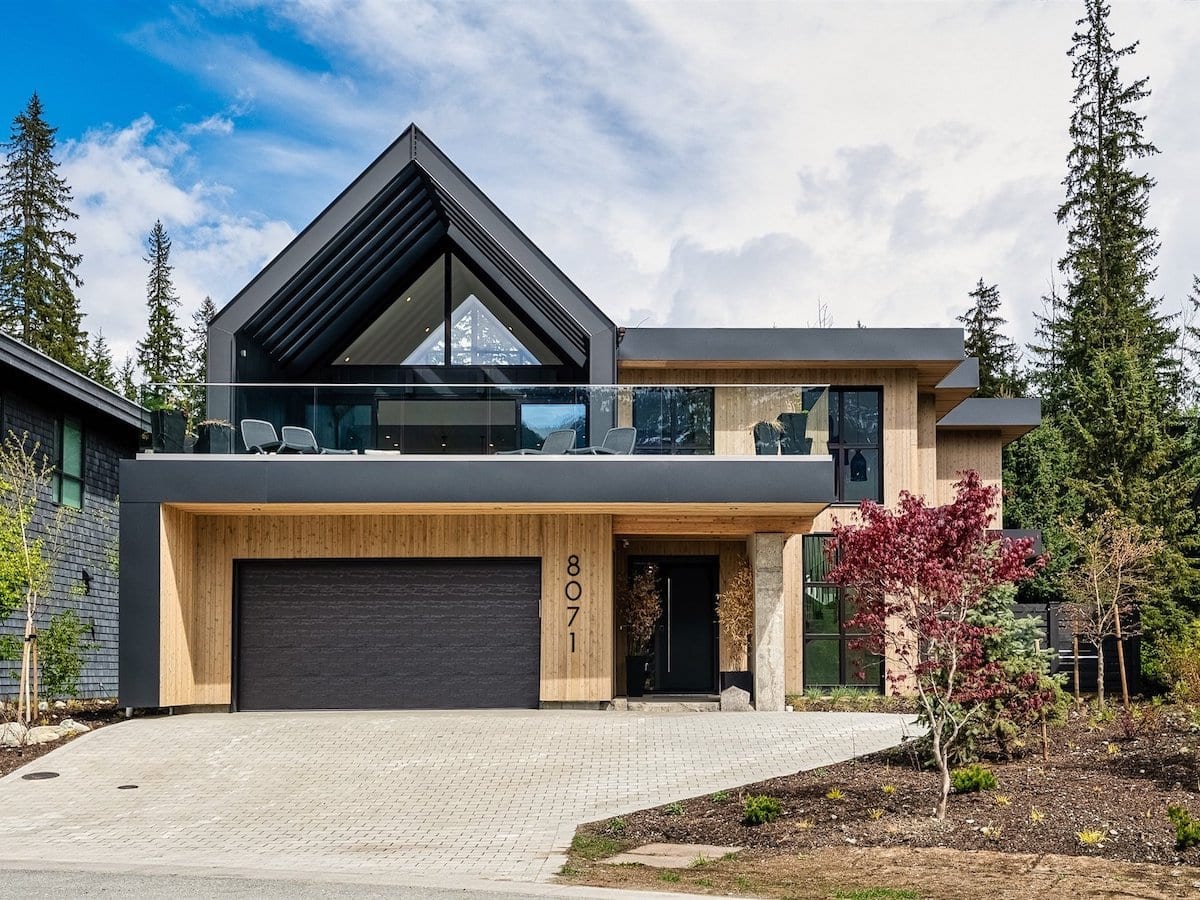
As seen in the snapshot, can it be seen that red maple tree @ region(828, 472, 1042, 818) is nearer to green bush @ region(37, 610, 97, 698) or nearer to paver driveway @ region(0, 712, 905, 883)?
paver driveway @ region(0, 712, 905, 883)

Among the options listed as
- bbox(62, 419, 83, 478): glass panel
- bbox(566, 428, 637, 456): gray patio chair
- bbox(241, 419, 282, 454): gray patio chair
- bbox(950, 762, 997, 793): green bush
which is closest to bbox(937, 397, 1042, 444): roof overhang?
bbox(566, 428, 637, 456): gray patio chair

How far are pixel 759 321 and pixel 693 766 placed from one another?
40.7 m

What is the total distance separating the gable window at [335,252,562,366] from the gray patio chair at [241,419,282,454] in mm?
4384

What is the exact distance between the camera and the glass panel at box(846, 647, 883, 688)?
20.5 metres

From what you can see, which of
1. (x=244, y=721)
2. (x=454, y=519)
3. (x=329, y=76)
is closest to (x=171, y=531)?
(x=244, y=721)

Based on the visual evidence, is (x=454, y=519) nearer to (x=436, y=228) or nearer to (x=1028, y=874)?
(x=436, y=228)

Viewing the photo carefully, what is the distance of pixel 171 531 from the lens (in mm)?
17328

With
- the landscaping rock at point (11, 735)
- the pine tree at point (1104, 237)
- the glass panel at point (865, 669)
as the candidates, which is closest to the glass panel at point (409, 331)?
the landscaping rock at point (11, 735)

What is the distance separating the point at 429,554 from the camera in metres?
18.4

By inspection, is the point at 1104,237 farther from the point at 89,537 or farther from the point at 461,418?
the point at 89,537

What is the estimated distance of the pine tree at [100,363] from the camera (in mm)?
44375

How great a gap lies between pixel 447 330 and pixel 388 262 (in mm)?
1558

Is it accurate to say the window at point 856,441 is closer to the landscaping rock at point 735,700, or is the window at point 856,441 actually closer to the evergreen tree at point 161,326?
the landscaping rock at point 735,700

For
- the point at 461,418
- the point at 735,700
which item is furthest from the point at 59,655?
the point at 735,700
